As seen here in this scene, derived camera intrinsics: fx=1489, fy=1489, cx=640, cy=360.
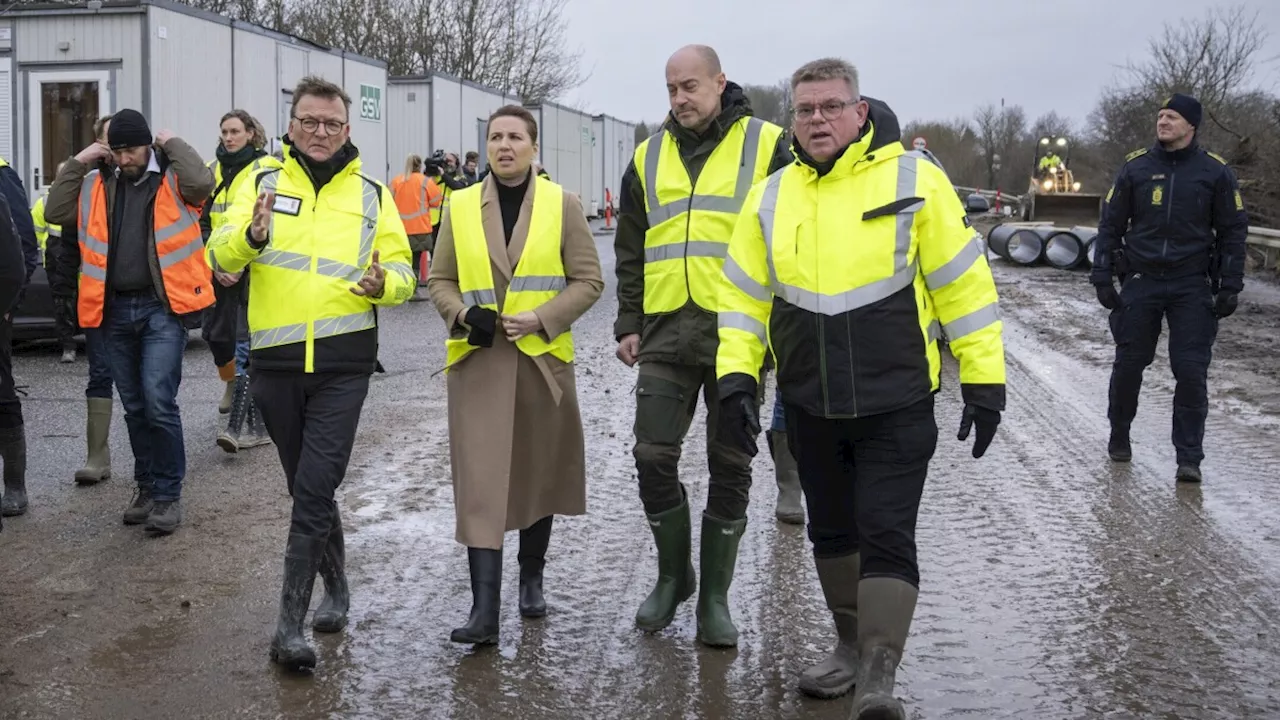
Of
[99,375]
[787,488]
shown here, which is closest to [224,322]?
[99,375]

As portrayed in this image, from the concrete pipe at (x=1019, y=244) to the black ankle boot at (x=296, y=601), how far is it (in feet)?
76.7

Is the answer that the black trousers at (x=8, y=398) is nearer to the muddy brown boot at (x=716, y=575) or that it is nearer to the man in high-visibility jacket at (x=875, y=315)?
the muddy brown boot at (x=716, y=575)

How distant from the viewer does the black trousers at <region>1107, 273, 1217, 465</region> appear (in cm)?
827

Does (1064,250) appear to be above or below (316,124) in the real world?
below

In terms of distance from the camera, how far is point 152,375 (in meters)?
7.06

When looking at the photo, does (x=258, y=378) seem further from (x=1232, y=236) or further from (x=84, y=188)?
(x=1232, y=236)

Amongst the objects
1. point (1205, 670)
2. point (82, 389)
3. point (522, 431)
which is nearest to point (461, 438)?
point (522, 431)

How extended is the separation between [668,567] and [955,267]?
178 centimetres

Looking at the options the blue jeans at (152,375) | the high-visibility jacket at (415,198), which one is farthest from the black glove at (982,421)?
the high-visibility jacket at (415,198)

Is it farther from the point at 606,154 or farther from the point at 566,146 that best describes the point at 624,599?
the point at 606,154

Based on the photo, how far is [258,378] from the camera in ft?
17.6

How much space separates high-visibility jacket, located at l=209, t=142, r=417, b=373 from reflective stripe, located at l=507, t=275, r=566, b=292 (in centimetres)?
38

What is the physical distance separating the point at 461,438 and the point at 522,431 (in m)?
0.23

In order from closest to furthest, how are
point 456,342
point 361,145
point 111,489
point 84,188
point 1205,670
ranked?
point 1205,670 < point 456,342 < point 84,188 < point 111,489 < point 361,145
